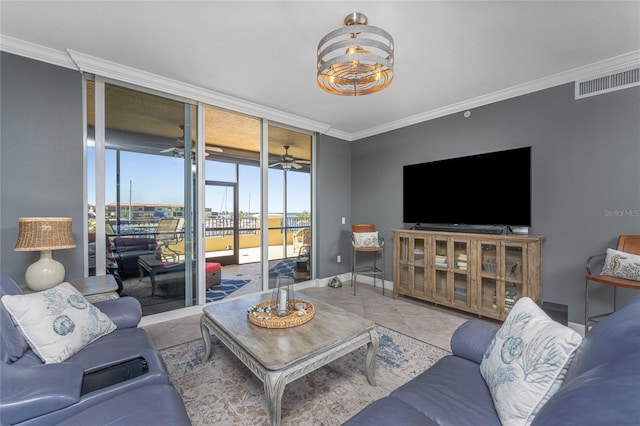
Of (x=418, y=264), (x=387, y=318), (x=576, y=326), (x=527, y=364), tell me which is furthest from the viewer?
(x=418, y=264)

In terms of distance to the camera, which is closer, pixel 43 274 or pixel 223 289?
pixel 43 274

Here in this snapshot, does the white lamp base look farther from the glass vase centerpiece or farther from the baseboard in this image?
the baseboard

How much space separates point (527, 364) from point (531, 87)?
10.2 feet

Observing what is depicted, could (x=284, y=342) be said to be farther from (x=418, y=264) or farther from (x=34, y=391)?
(x=418, y=264)

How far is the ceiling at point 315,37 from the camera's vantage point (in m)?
1.87

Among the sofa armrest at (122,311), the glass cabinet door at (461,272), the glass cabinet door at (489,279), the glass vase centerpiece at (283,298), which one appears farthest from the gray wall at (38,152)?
the glass cabinet door at (489,279)

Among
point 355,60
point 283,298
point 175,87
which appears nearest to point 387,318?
point 283,298

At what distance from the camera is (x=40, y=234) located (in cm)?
191

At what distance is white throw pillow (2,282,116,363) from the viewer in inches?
53.6

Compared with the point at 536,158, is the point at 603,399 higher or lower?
lower

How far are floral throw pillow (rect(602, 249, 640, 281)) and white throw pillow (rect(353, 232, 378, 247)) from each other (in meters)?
2.43

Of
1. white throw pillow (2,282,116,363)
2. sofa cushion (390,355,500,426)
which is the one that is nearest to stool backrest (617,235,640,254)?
sofa cushion (390,355,500,426)

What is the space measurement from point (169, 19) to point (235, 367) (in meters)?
2.68

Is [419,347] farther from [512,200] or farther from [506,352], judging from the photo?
[512,200]
